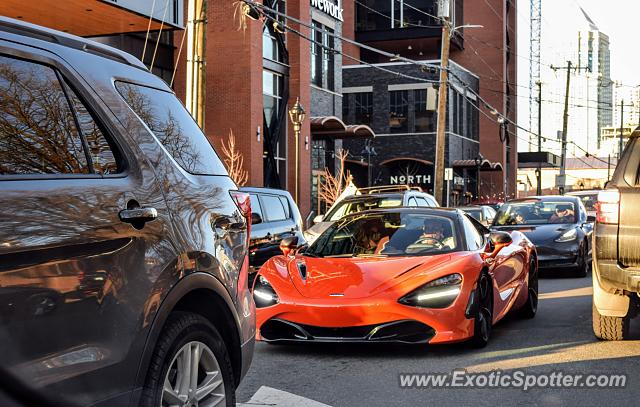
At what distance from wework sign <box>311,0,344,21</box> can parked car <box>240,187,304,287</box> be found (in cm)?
3002

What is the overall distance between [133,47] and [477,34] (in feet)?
165

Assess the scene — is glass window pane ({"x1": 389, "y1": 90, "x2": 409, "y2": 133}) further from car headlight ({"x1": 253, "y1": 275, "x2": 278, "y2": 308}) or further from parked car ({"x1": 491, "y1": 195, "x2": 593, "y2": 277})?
car headlight ({"x1": 253, "y1": 275, "x2": 278, "y2": 308})

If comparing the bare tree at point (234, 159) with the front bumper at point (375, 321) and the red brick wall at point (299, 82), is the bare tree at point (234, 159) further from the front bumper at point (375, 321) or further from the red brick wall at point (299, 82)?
the front bumper at point (375, 321)

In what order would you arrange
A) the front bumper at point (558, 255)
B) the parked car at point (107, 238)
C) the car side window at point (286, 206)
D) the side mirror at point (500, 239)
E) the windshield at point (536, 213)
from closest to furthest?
the parked car at point (107, 238), the side mirror at point (500, 239), the car side window at point (286, 206), the front bumper at point (558, 255), the windshield at point (536, 213)

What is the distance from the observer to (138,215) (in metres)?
3.71

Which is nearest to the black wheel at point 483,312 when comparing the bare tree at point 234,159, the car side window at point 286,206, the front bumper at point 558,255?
the car side window at point 286,206

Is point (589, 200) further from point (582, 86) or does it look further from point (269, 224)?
point (582, 86)

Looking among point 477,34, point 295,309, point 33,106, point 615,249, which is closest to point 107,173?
point 33,106

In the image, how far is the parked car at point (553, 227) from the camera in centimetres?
1650

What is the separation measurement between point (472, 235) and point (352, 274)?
5.72ft

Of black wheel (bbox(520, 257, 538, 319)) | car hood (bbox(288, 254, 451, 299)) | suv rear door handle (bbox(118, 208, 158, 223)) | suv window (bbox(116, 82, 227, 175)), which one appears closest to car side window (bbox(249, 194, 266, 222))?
black wheel (bbox(520, 257, 538, 319))

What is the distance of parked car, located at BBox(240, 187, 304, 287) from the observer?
44.4 feet

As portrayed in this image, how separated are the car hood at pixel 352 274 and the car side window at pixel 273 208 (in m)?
5.67

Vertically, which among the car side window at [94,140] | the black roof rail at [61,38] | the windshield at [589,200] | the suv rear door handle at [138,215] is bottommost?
the windshield at [589,200]
